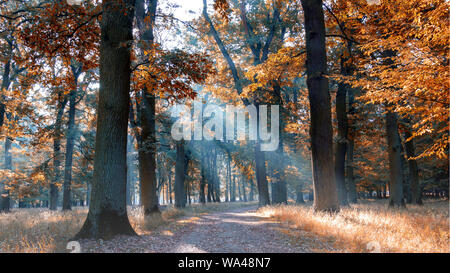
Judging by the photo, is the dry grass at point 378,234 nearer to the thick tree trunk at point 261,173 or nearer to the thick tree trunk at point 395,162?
the thick tree trunk at point 395,162

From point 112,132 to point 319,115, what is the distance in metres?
6.91

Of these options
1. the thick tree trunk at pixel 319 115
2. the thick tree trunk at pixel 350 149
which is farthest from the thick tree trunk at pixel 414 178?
the thick tree trunk at pixel 319 115

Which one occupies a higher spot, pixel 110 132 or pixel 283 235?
pixel 110 132

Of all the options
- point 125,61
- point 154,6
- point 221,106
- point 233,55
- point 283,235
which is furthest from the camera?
point 221,106

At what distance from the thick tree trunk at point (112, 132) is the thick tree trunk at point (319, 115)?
6.28 m

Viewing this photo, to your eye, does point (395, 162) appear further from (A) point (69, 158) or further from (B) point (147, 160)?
(A) point (69, 158)

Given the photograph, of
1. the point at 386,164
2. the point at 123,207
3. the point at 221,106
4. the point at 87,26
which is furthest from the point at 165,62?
the point at 386,164

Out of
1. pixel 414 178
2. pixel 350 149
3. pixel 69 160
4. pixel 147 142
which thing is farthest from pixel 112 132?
pixel 414 178

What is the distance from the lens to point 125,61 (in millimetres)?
7484

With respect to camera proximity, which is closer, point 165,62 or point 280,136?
point 165,62

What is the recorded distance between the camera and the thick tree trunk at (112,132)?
675 cm

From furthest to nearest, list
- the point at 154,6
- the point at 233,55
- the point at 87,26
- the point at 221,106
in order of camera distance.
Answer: the point at 221,106 < the point at 233,55 < the point at 154,6 < the point at 87,26
